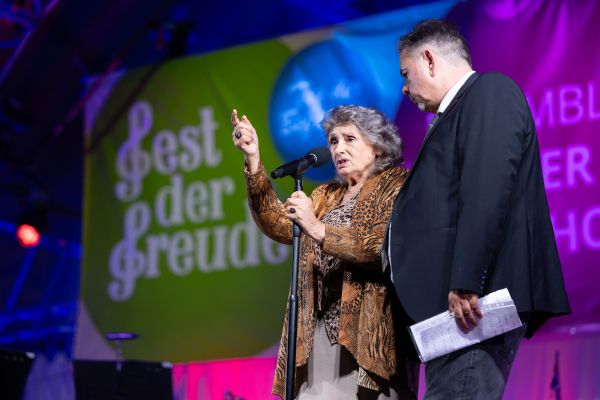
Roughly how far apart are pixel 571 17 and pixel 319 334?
2.39m

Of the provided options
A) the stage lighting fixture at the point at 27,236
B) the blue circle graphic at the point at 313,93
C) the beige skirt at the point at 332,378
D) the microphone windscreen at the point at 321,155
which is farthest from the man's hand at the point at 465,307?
the stage lighting fixture at the point at 27,236

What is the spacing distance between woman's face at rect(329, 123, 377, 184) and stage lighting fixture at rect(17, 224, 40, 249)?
3493 mm

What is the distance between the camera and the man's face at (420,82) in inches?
66.3

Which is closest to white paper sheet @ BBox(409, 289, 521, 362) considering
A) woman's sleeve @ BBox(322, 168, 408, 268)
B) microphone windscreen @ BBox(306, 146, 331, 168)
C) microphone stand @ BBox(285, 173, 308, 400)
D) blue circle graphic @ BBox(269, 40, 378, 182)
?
microphone stand @ BBox(285, 173, 308, 400)

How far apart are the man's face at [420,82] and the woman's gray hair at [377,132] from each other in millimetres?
549

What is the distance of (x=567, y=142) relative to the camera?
321 centimetres

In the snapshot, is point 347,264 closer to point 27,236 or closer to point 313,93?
point 313,93

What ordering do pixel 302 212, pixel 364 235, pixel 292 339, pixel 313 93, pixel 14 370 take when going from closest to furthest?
pixel 292 339 < pixel 302 212 < pixel 364 235 < pixel 14 370 < pixel 313 93

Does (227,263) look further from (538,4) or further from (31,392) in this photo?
(538,4)

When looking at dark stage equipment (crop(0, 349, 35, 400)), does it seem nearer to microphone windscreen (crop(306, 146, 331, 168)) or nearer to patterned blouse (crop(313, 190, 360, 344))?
patterned blouse (crop(313, 190, 360, 344))

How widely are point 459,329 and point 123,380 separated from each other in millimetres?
2229

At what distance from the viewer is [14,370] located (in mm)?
2754

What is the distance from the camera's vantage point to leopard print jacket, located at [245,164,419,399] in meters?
1.89

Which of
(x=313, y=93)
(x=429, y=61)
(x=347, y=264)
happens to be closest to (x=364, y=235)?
(x=347, y=264)
